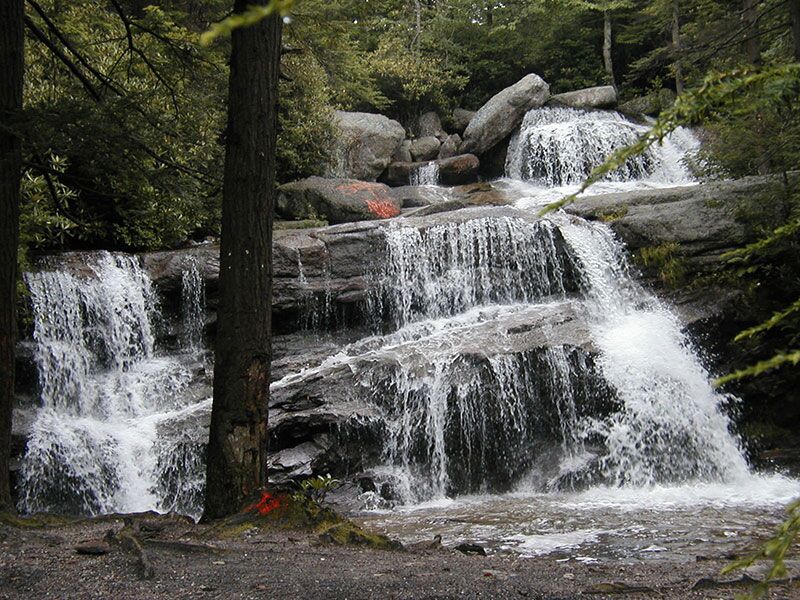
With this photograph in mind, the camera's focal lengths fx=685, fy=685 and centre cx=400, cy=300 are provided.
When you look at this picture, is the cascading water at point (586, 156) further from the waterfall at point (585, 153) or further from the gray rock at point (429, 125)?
the gray rock at point (429, 125)

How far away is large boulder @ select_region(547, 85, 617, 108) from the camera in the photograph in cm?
2136

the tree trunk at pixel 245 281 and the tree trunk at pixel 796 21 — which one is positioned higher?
the tree trunk at pixel 796 21

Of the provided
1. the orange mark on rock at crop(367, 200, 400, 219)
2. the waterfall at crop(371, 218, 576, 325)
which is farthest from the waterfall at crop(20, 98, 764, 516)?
the orange mark on rock at crop(367, 200, 400, 219)

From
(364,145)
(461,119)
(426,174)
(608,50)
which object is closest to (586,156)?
(426,174)

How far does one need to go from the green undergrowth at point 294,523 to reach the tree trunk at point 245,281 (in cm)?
17

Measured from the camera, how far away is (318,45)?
7.43 meters

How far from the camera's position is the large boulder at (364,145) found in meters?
19.1

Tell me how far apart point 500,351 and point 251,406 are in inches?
227

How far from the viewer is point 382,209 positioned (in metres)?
16.1

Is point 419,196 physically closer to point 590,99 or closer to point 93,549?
point 590,99

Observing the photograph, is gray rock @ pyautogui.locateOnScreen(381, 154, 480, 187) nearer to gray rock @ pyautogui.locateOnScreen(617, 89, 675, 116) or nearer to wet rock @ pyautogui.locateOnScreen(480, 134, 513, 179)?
wet rock @ pyautogui.locateOnScreen(480, 134, 513, 179)

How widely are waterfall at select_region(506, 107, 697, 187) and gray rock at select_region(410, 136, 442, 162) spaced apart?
2.83 m

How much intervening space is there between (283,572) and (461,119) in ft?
71.6

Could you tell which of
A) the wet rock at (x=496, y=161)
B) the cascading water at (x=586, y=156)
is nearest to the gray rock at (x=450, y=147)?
the wet rock at (x=496, y=161)
